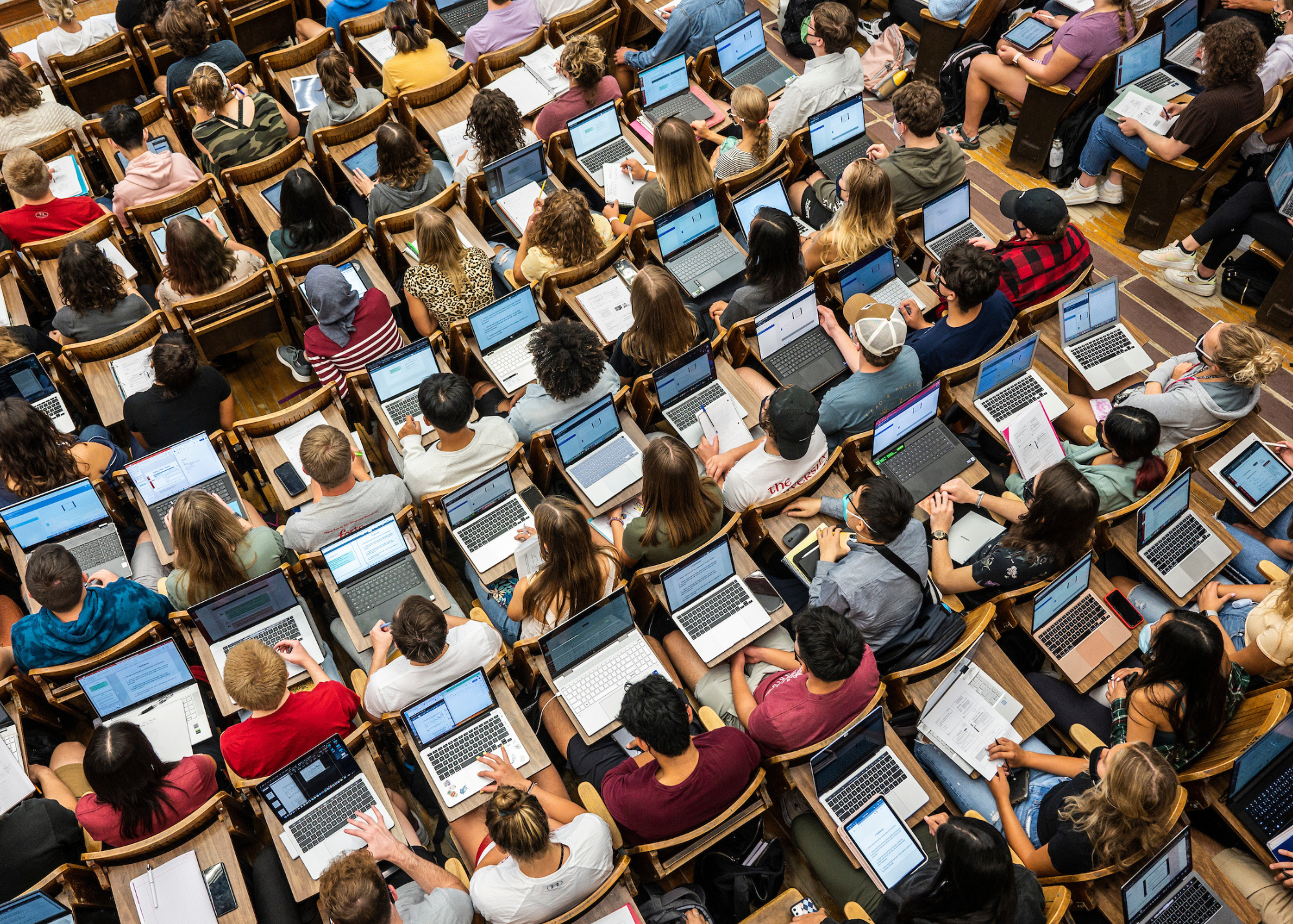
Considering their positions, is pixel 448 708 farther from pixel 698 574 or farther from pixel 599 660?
pixel 698 574

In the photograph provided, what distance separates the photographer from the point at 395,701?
4.07 m

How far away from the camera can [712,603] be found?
4.41 m

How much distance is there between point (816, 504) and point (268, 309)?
11.9ft

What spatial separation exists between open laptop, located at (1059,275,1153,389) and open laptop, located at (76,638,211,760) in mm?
4732

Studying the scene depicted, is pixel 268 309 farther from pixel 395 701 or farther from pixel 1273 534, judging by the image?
pixel 1273 534

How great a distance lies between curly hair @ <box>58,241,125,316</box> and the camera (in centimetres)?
552

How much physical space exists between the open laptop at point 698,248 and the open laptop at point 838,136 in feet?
3.33

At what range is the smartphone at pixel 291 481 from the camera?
16.3 ft

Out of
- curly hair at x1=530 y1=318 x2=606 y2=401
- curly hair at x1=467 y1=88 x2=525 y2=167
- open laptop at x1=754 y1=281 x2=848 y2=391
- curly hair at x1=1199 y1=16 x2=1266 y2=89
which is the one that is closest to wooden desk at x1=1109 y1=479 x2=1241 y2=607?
open laptop at x1=754 y1=281 x2=848 y2=391

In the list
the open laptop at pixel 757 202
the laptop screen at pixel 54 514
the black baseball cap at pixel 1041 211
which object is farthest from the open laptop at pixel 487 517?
the black baseball cap at pixel 1041 211

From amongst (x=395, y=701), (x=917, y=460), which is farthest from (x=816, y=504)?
(x=395, y=701)

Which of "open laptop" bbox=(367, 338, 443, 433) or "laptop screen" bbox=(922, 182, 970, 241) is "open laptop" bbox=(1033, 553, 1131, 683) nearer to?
"laptop screen" bbox=(922, 182, 970, 241)

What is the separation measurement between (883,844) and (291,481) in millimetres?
3312

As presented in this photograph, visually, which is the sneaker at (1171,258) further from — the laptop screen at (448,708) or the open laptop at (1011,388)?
the laptop screen at (448,708)
